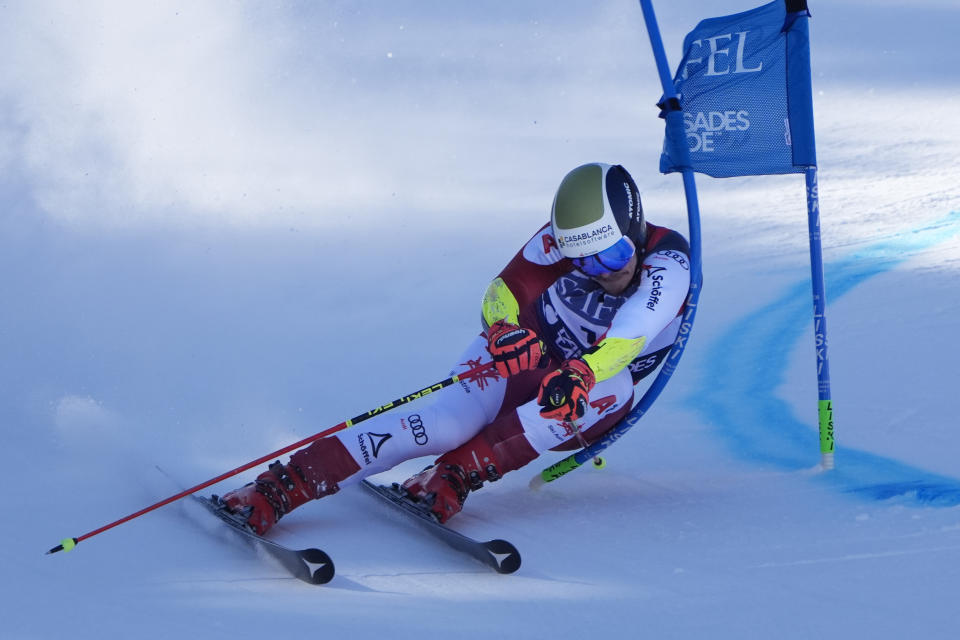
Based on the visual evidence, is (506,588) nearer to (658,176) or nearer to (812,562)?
(812,562)

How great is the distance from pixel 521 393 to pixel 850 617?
58.1 inches

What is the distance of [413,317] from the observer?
19.5 feet

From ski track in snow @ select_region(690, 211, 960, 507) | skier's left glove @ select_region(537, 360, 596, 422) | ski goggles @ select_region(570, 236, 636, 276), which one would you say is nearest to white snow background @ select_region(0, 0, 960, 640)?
ski track in snow @ select_region(690, 211, 960, 507)

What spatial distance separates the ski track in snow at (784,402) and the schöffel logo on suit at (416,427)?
1.23 m

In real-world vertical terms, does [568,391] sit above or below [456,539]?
above

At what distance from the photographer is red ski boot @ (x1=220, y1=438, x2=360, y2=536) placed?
125 inches

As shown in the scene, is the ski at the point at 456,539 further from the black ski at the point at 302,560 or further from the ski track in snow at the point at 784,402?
the ski track in snow at the point at 784,402

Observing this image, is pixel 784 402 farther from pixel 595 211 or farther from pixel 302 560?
pixel 302 560

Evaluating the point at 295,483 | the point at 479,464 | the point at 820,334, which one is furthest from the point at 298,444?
the point at 820,334

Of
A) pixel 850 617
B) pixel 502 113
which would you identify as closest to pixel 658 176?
pixel 502 113

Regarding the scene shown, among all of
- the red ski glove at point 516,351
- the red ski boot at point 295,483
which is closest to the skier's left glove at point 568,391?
the red ski glove at point 516,351

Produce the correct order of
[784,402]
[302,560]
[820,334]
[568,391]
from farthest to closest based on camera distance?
[784,402] → [820,334] → [568,391] → [302,560]

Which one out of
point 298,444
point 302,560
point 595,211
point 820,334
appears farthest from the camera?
point 820,334

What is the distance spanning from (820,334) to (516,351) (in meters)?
1.15
